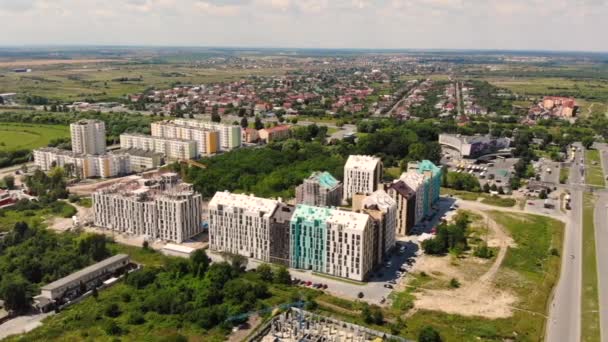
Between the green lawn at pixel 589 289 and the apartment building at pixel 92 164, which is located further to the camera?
the apartment building at pixel 92 164

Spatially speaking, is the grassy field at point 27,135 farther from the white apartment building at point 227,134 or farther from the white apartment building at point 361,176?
the white apartment building at point 361,176

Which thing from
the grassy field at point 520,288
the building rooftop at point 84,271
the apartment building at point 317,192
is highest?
the apartment building at point 317,192

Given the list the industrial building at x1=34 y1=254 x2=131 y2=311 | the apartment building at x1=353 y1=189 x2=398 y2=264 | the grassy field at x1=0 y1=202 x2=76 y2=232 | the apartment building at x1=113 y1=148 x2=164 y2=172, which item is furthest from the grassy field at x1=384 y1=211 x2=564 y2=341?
the apartment building at x1=113 y1=148 x2=164 y2=172

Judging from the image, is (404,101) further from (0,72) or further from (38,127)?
(0,72)

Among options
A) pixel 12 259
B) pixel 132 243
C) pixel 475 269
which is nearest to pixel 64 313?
pixel 12 259

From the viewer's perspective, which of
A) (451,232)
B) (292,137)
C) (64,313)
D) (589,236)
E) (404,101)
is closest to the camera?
(64,313)

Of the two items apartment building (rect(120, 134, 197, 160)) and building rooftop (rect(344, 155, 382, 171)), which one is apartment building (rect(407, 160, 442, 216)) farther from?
apartment building (rect(120, 134, 197, 160))

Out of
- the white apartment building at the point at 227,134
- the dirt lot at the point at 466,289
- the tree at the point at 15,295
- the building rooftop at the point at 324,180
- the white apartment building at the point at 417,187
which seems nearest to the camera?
the tree at the point at 15,295

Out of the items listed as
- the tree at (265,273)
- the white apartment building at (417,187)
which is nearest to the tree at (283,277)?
the tree at (265,273)
